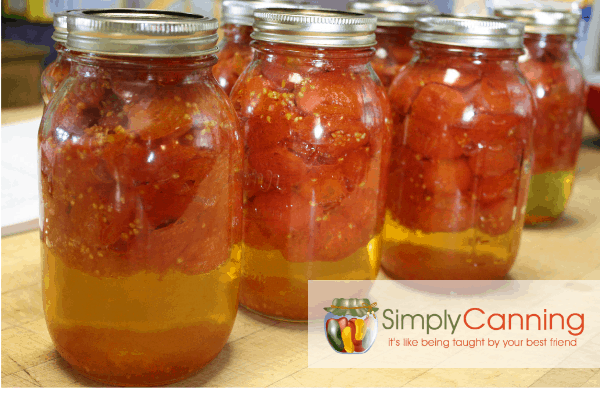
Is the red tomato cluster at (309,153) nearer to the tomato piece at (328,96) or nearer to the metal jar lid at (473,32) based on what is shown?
the tomato piece at (328,96)

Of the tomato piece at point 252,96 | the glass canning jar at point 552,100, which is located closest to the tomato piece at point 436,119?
the tomato piece at point 252,96

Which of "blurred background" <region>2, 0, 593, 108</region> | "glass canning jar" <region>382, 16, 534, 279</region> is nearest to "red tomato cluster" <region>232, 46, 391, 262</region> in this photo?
"glass canning jar" <region>382, 16, 534, 279</region>

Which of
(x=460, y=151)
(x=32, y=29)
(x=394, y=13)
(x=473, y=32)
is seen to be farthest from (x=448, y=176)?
(x=32, y=29)

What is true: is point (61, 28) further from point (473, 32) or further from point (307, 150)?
point (473, 32)

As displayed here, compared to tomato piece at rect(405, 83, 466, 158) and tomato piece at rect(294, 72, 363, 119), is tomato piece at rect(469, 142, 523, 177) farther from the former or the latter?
tomato piece at rect(294, 72, 363, 119)

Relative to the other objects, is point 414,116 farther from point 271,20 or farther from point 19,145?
point 19,145

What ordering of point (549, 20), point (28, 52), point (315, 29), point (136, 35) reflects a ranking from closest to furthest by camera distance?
1. point (136, 35)
2. point (315, 29)
3. point (549, 20)
4. point (28, 52)

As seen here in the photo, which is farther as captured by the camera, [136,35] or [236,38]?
[236,38]
